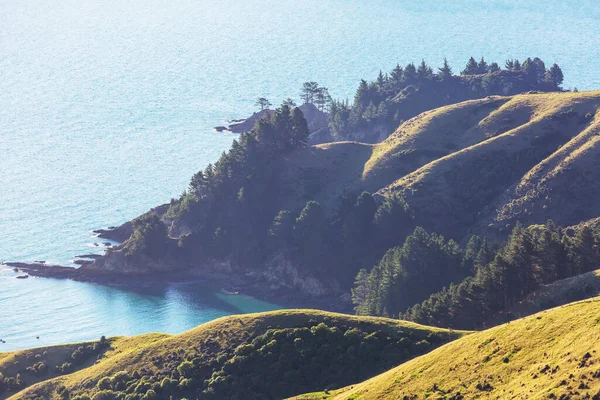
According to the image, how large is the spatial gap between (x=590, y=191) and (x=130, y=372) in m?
107

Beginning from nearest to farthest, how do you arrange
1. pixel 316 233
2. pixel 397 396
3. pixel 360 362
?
pixel 397 396
pixel 360 362
pixel 316 233

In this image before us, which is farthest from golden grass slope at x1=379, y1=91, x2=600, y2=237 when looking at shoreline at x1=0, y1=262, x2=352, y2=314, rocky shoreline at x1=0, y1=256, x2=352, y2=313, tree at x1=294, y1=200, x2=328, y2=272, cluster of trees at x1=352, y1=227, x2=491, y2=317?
shoreline at x1=0, y1=262, x2=352, y2=314

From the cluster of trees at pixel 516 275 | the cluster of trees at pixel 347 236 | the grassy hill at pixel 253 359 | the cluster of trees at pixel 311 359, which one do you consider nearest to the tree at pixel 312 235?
the cluster of trees at pixel 347 236

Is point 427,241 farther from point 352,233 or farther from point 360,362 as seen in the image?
point 360,362

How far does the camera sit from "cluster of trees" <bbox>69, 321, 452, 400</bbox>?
4146 inches

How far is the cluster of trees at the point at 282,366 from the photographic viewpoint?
105 meters

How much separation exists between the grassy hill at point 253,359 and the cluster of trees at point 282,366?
0.41 ft

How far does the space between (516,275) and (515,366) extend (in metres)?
56.1

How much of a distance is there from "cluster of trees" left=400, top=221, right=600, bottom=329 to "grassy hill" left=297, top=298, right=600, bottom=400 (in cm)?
4021

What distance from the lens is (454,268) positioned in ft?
529

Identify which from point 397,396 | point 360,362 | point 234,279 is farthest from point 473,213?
point 397,396

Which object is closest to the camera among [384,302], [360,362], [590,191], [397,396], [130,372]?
[397,396]

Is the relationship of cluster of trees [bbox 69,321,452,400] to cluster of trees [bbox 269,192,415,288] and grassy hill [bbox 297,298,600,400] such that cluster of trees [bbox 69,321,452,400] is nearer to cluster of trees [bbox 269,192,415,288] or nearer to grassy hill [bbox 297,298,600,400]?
grassy hill [bbox 297,298,600,400]

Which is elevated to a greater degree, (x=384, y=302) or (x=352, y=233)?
(x=352, y=233)
